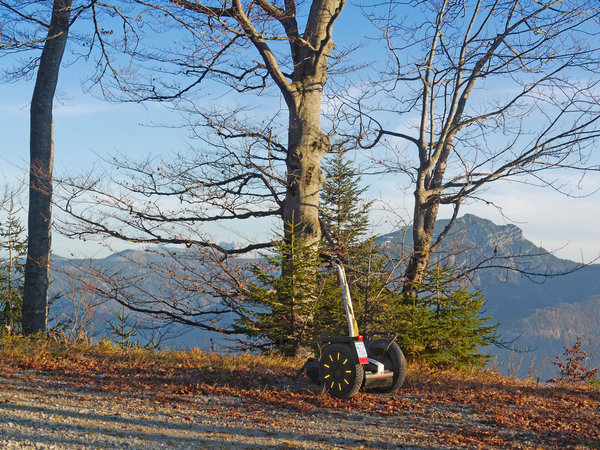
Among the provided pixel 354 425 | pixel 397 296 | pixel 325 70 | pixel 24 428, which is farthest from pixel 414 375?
pixel 325 70

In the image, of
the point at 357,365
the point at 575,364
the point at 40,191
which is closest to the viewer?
Result: the point at 357,365

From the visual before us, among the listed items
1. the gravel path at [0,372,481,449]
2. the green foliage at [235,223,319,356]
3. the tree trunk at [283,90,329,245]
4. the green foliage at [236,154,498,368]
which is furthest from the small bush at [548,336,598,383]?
the gravel path at [0,372,481,449]

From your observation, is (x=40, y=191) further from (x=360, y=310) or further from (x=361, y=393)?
(x=361, y=393)

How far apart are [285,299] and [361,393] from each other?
9.85 feet

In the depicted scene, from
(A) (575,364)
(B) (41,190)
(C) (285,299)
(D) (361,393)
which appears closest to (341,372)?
(D) (361,393)

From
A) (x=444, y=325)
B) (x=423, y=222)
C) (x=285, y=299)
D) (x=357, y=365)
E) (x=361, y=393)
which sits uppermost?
(x=423, y=222)

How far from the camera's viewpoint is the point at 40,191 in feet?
38.9

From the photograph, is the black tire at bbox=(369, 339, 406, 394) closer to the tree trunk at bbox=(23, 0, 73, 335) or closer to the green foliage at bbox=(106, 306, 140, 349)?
the green foliage at bbox=(106, 306, 140, 349)

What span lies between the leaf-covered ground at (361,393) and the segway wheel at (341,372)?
16 centimetres

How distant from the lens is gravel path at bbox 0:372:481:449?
4488 mm

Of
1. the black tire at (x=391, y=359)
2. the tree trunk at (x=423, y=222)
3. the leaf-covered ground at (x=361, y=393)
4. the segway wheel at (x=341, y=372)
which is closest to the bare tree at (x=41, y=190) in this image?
the leaf-covered ground at (x=361, y=393)

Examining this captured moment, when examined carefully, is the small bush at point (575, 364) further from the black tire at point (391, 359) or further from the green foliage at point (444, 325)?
the black tire at point (391, 359)

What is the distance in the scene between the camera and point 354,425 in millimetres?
5605

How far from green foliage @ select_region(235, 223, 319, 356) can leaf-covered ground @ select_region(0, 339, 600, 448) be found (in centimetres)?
85
